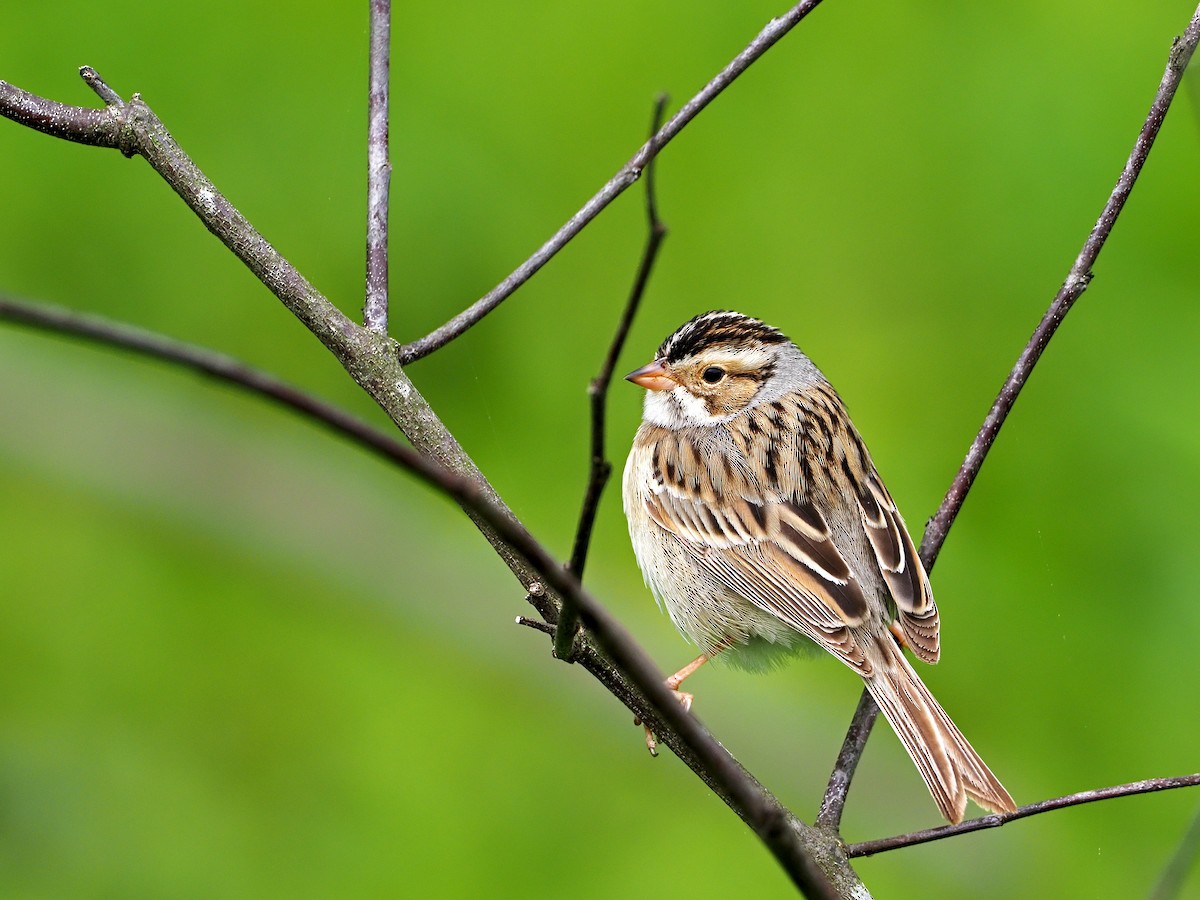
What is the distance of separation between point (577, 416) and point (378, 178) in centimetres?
228

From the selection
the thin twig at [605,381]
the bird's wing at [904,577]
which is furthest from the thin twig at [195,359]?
the bird's wing at [904,577]

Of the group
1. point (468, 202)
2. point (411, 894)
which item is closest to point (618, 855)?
point (411, 894)

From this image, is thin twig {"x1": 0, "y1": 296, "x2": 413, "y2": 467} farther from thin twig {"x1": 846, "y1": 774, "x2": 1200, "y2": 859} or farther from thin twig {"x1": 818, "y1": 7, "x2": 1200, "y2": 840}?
thin twig {"x1": 818, "y1": 7, "x2": 1200, "y2": 840}

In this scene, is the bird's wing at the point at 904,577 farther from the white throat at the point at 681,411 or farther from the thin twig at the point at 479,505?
the thin twig at the point at 479,505

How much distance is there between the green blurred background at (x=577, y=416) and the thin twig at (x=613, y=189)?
7.34 ft

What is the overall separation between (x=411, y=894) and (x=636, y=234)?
2.52 metres

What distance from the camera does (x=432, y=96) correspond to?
17.2 ft

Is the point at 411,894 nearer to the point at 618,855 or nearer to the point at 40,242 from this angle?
the point at 618,855

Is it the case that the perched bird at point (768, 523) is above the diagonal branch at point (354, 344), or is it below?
below

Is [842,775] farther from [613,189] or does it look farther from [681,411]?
[681,411]

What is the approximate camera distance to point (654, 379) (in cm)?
397

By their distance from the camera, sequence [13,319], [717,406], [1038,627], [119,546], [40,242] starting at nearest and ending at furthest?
[13,319]
[717,406]
[1038,627]
[40,242]
[119,546]

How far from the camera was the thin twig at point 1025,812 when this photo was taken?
217 centimetres

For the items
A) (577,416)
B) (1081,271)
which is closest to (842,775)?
(1081,271)
